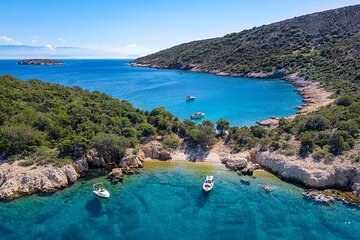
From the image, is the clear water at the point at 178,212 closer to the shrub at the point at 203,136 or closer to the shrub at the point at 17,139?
the shrub at the point at 203,136

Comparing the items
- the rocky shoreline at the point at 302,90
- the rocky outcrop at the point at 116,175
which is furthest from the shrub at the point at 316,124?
the rocky outcrop at the point at 116,175

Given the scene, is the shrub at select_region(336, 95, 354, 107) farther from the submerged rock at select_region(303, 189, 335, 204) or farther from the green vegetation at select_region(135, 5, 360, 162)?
the submerged rock at select_region(303, 189, 335, 204)

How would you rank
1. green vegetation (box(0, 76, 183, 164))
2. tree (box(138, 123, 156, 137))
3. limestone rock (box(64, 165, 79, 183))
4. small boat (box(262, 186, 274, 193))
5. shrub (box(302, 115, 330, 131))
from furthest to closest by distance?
tree (box(138, 123, 156, 137))
shrub (box(302, 115, 330, 131))
green vegetation (box(0, 76, 183, 164))
limestone rock (box(64, 165, 79, 183))
small boat (box(262, 186, 274, 193))

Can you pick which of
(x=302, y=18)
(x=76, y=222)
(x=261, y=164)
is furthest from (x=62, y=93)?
(x=302, y=18)

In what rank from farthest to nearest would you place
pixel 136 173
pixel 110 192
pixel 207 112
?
pixel 207 112, pixel 136 173, pixel 110 192

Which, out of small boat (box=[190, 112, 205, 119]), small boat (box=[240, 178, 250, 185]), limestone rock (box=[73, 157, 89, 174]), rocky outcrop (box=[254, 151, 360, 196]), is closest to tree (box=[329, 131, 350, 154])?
rocky outcrop (box=[254, 151, 360, 196])

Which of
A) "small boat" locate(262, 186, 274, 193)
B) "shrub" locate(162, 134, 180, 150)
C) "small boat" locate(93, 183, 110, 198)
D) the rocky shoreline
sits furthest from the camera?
the rocky shoreline

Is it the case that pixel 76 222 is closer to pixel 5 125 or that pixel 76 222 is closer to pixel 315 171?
pixel 5 125
